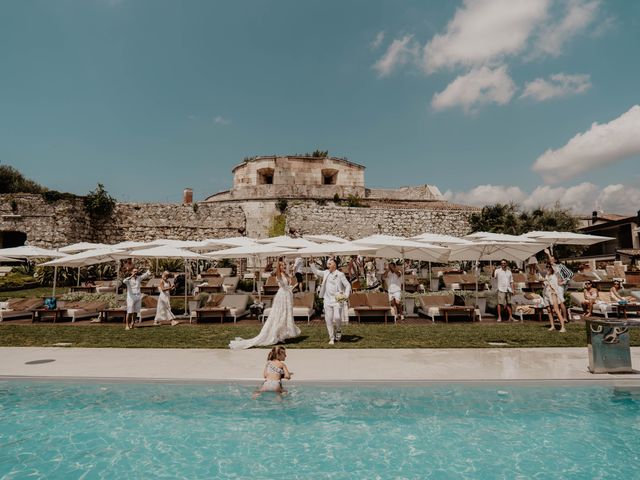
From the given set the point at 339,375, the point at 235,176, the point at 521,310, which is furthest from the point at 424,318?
the point at 235,176

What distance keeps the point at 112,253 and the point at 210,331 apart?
514 cm

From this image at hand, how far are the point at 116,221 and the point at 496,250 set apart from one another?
24.6 meters

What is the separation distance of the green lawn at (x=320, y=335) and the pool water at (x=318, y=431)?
2.65 m

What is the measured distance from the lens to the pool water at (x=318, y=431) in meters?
3.95

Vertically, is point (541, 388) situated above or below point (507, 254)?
below

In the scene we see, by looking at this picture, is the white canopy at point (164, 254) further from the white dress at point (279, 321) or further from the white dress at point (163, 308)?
the white dress at point (279, 321)

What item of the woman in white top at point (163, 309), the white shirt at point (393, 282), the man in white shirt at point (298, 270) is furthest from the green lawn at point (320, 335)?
the man in white shirt at point (298, 270)

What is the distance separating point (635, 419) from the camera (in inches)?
183

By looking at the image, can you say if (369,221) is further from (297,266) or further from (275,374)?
(275,374)

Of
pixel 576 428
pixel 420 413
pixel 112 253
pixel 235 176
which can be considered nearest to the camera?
pixel 576 428

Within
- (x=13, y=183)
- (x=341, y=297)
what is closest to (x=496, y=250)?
(x=341, y=297)

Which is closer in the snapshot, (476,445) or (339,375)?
(476,445)

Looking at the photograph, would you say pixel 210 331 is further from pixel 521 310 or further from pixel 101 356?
pixel 521 310

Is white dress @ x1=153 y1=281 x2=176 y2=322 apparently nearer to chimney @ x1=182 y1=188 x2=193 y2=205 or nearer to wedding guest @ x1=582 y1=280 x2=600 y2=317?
wedding guest @ x1=582 y1=280 x2=600 y2=317
